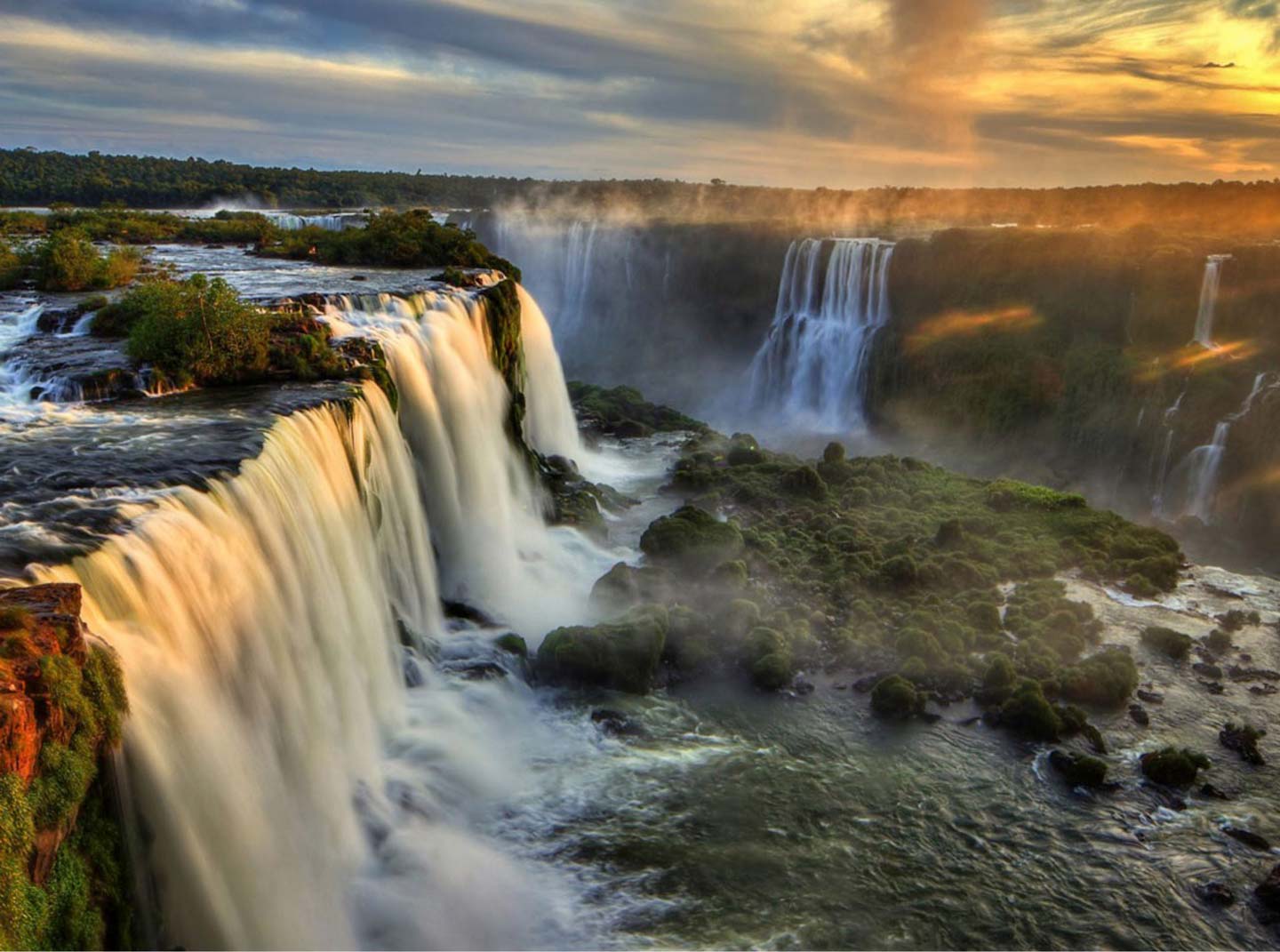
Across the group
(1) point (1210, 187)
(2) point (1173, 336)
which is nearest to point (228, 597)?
(2) point (1173, 336)

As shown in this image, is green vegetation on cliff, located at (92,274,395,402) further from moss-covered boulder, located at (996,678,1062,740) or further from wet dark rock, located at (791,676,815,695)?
moss-covered boulder, located at (996,678,1062,740)

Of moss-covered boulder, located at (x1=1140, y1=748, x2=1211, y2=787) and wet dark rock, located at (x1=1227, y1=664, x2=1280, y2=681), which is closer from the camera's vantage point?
moss-covered boulder, located at (x1=1140, y1=748, x2=1211, y2=787)

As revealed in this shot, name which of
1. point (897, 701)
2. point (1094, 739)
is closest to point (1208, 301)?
point (1094, 739)

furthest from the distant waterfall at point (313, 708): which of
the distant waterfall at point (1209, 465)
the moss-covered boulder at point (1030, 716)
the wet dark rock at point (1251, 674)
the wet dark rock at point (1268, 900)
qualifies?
the distant waterfall at point (1209, 465)

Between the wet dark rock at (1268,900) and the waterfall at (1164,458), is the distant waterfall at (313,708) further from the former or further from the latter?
the waterfall at (1164,458)

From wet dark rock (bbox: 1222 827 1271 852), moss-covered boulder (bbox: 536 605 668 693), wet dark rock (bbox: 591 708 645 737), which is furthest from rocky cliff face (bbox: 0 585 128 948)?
wet dark rock (bbox: 1222 827 1271 852)

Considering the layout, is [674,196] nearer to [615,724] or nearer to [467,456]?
[467,456]
